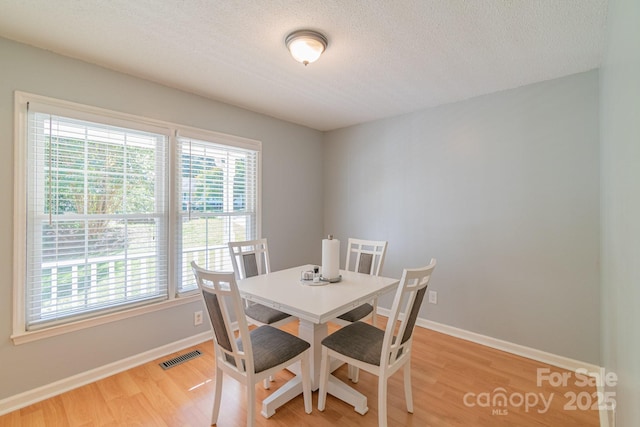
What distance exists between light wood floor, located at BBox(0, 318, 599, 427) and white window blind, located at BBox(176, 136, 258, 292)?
0.85 metres

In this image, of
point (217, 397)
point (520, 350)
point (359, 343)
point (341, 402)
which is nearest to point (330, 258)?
point (359, 343)

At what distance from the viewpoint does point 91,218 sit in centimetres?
212

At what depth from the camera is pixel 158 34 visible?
1.79 meters

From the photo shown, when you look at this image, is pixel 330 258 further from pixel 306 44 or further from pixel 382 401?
pixel 306 44

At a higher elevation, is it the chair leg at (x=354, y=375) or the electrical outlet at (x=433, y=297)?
the electrical outlet at (x=433, y=297)

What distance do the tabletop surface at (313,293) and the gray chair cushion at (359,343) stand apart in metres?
0.24

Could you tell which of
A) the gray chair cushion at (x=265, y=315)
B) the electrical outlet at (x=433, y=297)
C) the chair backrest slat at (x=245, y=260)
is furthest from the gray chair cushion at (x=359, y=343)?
the electrical outlet at (x=433, y=297)

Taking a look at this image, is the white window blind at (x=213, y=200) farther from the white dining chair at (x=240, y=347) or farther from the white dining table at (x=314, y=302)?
the white dining chair at (x=240, y=347)

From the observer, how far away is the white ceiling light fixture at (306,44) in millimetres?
1751

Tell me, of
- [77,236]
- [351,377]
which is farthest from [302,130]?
[351,377]

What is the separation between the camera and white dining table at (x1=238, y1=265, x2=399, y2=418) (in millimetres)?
1660

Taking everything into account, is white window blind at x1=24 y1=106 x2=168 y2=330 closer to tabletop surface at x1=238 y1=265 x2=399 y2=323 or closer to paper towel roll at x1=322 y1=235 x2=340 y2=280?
tabletop surface at x1=238 y1=265 x2=399 y2=323

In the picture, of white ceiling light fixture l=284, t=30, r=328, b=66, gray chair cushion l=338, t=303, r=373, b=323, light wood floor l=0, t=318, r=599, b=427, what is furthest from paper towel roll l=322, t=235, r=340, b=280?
white ceiling light fixture l=284, t=30, r=328, b=66

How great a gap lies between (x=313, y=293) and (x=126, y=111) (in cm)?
213
